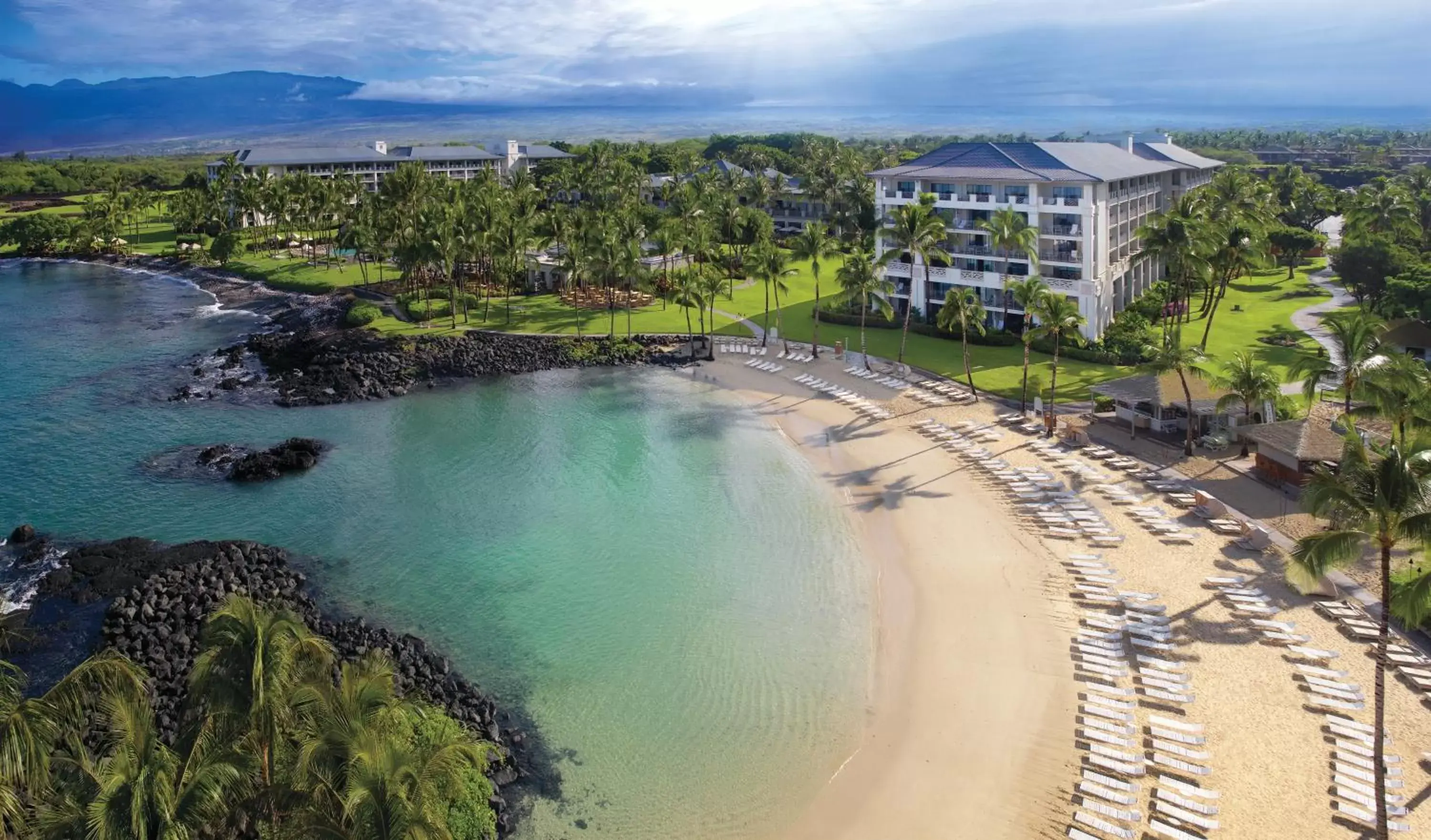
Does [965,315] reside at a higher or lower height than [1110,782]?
higher

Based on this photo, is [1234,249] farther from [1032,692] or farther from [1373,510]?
[1373,510]

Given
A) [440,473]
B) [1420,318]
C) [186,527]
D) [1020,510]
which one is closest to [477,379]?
[440,473]

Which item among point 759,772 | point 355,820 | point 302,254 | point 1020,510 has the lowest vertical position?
point 759,772

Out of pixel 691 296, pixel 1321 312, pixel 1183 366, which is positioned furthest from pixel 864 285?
pixel 1321 312

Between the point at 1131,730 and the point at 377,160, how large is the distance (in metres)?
155

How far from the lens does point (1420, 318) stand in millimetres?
57719

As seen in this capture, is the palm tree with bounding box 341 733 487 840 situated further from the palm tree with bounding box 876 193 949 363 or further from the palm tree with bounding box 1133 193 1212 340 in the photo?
the palm tree with bounding box 1133 193 1212 340

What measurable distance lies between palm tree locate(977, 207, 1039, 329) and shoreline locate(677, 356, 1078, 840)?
20.2 meters

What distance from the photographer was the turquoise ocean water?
25359 mm

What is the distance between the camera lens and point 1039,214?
63500 mm

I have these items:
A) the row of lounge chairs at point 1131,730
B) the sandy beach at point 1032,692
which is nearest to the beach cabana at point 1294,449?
the sandy beach at point 1032,692

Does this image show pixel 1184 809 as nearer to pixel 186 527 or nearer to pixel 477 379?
pixel 186 527

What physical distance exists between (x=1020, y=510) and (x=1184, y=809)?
17.8 m

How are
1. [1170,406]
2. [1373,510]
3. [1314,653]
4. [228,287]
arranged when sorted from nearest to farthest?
[1373,510], [1314,653], [1170,406], [228,287]
